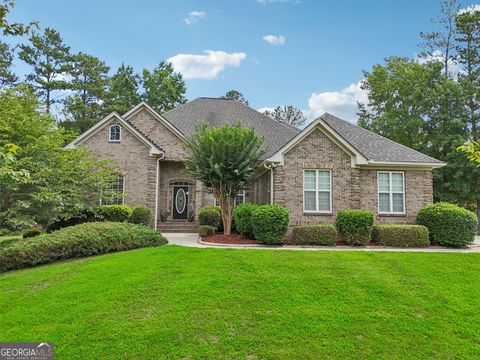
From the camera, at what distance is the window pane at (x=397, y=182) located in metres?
15.0

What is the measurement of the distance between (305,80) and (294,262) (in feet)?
48.4

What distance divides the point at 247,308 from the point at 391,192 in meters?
11.4

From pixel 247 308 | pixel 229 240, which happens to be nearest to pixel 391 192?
pixel 229 240

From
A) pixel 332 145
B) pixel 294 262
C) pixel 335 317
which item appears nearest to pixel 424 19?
pixel 332 145

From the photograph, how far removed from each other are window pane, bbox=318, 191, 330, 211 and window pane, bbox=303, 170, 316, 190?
45 centimetres

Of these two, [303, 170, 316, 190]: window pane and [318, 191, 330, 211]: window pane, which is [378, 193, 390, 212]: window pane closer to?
[318, 191, 330, 211]: window pane

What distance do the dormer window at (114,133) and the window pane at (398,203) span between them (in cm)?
1422

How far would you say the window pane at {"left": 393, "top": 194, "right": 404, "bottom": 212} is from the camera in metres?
14.9

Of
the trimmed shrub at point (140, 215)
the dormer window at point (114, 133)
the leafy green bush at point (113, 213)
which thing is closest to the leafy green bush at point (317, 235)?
the trimmed shrub at point (140, 215)

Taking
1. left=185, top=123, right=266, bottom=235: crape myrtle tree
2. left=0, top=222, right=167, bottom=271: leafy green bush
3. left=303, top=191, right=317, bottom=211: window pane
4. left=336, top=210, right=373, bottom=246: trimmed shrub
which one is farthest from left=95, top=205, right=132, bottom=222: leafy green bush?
left=336, top=210, right=373, bottom=246: trimmed shrub

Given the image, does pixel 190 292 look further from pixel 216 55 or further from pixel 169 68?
pixel 169 68

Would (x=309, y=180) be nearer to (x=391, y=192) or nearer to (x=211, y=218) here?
(x=391, y=192)

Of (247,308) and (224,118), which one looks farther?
(224,118)

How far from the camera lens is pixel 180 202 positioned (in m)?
20.0
